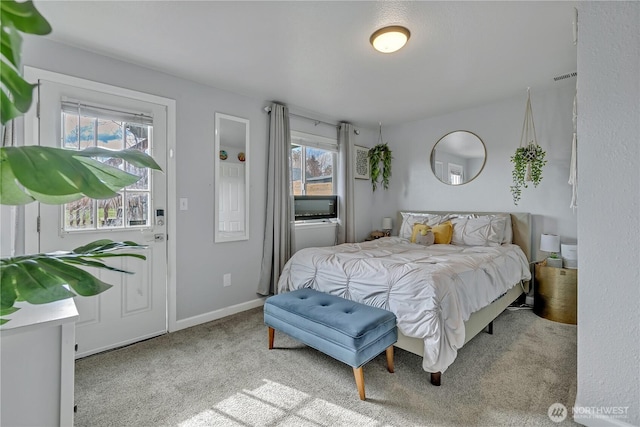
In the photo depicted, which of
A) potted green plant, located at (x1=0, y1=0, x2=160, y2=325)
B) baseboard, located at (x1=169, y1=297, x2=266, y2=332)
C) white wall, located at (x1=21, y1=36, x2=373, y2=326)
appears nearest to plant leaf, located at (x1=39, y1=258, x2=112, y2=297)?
potted green plant, located at (x1=0, y1=0, x2=160, y2=325)

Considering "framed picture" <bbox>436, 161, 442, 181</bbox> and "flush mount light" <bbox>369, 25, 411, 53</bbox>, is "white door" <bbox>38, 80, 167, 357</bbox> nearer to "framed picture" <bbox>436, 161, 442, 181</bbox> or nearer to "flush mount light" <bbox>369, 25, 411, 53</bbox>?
"flush mount light" <bbox>369, 25, 411, 53</bbox>

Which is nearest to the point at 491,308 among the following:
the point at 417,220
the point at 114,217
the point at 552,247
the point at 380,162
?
the point at 552,247

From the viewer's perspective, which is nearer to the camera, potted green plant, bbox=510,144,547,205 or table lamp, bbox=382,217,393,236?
potted green plant, bbox=510,144,547,205

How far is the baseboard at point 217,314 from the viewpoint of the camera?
2.83 m

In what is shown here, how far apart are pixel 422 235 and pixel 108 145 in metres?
3.24

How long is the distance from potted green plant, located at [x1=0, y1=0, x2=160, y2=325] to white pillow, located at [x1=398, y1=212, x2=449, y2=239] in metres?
3.70

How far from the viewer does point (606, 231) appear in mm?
1512

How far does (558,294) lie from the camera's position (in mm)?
2941

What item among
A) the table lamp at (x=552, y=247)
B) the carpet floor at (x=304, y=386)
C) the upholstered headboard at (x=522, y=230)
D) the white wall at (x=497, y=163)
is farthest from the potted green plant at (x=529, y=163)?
the carpet floor at (x=304, y=386)

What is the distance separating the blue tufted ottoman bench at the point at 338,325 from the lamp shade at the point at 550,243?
2206mm

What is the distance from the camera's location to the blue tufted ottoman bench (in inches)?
70.1

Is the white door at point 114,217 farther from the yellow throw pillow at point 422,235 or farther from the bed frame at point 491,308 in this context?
the yellow throw pillow at point 422,235

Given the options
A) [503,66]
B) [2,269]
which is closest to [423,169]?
[503,66]

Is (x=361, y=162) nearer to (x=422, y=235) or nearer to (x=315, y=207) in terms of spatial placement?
(x=315, y=207)
